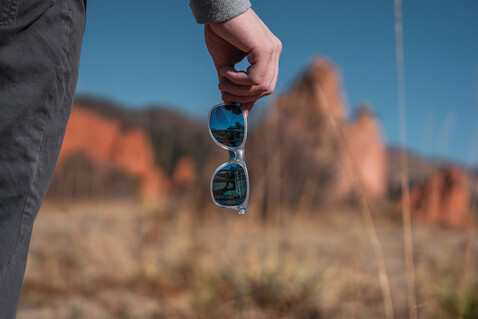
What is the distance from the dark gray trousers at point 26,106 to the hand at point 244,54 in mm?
277

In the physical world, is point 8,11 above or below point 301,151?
below

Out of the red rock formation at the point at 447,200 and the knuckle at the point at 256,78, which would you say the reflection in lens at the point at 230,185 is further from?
the red rock formation at the point at 447,200

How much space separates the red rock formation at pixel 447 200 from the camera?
19.5ft

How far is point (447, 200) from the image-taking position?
256 inches

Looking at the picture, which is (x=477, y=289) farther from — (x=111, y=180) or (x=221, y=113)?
(x=111, y=180)

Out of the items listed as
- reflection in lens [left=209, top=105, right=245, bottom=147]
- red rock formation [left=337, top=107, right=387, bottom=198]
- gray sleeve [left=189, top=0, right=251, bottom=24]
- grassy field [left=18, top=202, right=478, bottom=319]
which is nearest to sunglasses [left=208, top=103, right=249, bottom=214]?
reflection in lens [left=209, top=105, right=245, bottom=147]

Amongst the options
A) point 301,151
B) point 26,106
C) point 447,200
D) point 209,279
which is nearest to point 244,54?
point 26,106

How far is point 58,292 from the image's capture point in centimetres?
263

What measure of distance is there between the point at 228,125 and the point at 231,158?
9 centimetres

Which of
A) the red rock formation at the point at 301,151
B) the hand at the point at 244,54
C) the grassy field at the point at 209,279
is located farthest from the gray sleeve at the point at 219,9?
the red rock formation at the point at 301,151

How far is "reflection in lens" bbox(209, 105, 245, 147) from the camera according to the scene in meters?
0.95

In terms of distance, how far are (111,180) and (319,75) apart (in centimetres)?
490

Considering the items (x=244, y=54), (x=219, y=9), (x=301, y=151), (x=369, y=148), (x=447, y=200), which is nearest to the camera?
(x=219, y=9)

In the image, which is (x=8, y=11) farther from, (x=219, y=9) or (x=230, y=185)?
(x=230, y=185)
